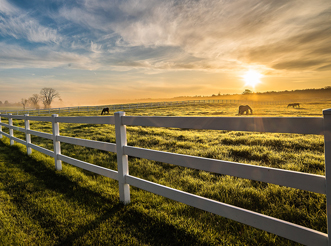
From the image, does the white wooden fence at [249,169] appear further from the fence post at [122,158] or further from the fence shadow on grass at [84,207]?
the fence shadow on grass at [84,207]

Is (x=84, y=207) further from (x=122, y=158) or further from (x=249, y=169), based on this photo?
(x=249, y=169)

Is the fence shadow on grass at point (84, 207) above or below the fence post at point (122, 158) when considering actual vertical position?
below

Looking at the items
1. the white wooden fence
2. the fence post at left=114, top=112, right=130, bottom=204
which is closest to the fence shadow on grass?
the fence post at left=114, top=112, right=130, bottom=204

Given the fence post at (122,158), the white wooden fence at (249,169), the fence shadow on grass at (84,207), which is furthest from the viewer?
the fence post at (122,158)

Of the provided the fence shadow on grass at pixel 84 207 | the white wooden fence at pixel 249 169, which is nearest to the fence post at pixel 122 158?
the white wooden fence at pixel 249 169

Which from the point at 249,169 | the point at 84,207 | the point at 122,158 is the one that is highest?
the point at 249,169

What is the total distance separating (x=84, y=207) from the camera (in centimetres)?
363

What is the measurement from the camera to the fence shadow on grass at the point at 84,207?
2.82 meters

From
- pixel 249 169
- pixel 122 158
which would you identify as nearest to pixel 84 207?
pixel 122 158

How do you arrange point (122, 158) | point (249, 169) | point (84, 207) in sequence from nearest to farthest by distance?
1. point (249, 169)
2. point (84, 207)
3. point (122, 158)

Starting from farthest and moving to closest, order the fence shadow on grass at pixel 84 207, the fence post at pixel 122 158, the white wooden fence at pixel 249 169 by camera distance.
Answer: the fence post at pixel 122 158
the fence shadow on grass at pixel 84 207
the white wooden fence at pixel 249 169

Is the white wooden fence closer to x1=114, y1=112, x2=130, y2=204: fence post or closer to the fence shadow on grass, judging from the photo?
x1=114, y1=112, x2=130, y2=204: fence post


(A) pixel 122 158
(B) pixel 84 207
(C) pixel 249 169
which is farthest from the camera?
(A) pixel 122 158

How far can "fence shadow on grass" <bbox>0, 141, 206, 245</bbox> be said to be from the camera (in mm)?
2823
